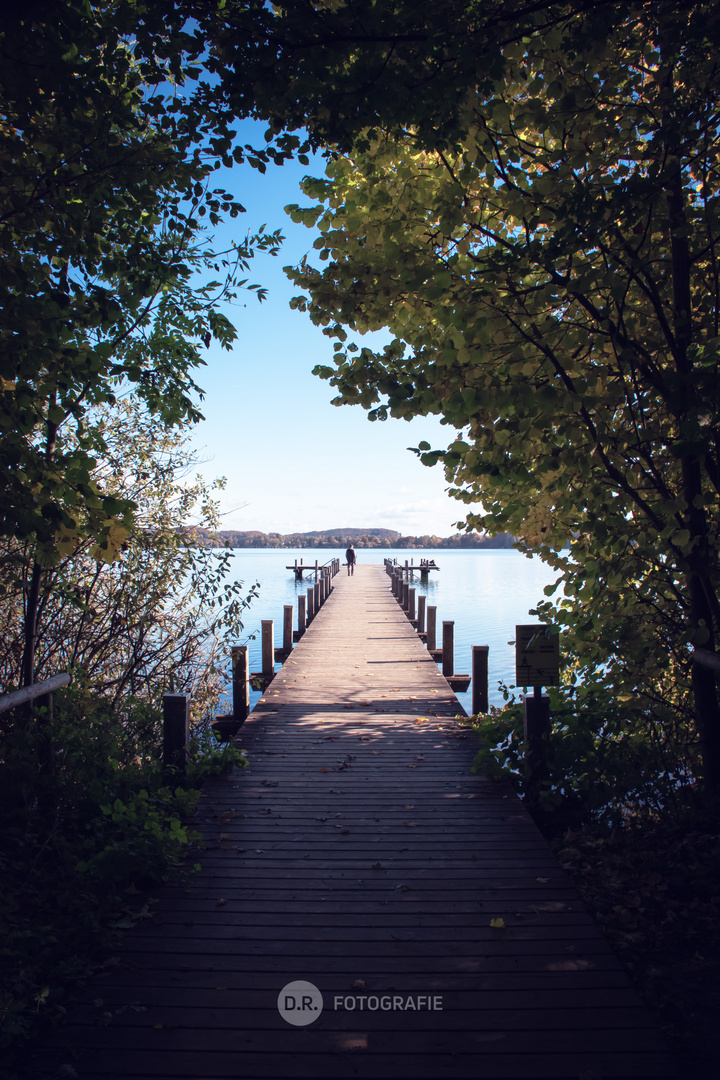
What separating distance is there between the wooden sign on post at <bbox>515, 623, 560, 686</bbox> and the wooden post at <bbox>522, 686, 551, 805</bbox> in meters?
0.11

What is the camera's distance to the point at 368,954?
3.12 metres

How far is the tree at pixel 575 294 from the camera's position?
3.16 metres

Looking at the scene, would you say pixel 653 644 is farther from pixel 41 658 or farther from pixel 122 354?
pixel 41 658

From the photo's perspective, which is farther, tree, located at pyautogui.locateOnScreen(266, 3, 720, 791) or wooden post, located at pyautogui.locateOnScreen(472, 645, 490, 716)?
wooden post, located at pyautogui.locateOnScreen(472, 645, 490, 716)

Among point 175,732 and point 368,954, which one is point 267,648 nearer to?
point 175,732

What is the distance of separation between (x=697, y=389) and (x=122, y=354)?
4.47 meters

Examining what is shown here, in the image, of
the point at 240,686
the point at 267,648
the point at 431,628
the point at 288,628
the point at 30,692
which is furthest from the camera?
the point at 288,628

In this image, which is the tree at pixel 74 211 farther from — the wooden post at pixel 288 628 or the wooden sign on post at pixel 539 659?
the wooden post at pixel 288 628

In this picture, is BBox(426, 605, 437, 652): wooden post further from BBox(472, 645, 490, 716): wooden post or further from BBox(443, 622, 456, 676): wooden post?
BBox(472, 645, 490, 716): wooden post

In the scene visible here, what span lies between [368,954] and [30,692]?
8.97ft

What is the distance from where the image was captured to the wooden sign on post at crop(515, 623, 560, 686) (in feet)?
17.0

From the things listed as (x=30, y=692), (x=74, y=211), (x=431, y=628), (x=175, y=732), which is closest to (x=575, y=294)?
(x=74, y=211)

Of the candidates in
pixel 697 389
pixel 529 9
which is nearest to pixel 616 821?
pixel 697 389

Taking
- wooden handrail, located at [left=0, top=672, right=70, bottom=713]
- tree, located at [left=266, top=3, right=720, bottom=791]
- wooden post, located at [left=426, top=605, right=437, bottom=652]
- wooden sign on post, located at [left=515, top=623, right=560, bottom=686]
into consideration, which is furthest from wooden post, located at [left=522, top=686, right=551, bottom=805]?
wooden post, located at [left=426, top=605, right=437, bottom=652]
